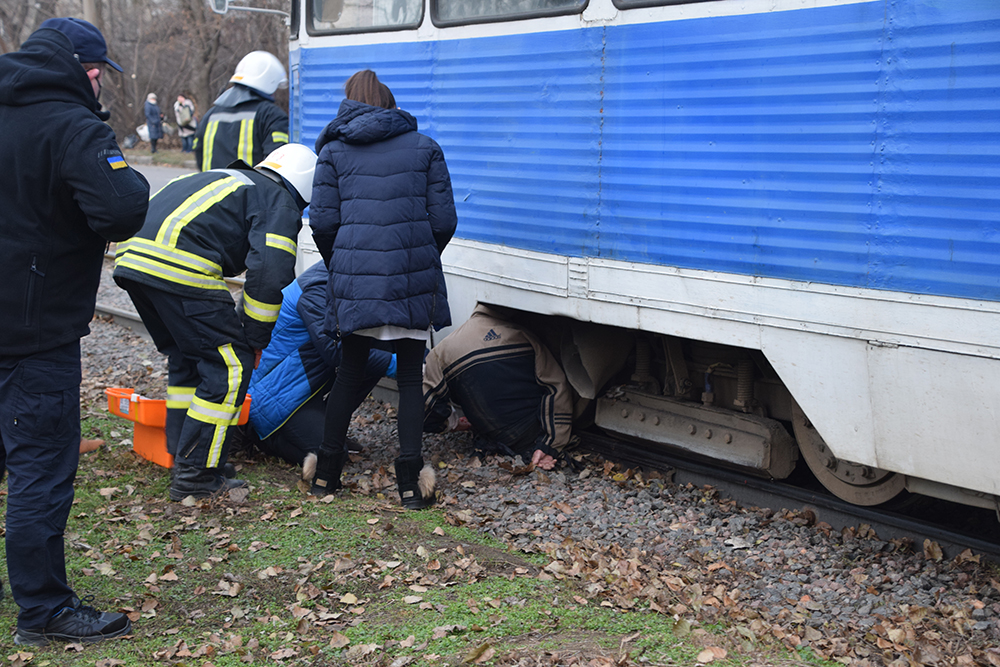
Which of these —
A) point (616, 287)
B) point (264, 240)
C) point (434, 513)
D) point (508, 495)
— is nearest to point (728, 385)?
point (616, 287)

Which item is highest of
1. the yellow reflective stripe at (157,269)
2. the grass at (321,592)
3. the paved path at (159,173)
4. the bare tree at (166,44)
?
the bare tree at (166,44)

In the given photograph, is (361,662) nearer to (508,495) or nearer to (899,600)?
(508,495)

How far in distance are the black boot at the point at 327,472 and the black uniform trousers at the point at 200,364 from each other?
0.48m

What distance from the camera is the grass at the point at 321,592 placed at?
10.7 ft

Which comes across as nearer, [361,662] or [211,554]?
[361,662]

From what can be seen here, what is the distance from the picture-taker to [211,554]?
4125 millimetres

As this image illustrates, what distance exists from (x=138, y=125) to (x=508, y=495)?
30179 millimetres

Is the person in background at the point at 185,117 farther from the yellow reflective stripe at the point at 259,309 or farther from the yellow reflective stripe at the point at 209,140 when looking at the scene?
the yellow reflective stripe at the point at 259,309

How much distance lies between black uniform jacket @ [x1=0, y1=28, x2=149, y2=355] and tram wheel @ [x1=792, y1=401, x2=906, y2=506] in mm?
3075

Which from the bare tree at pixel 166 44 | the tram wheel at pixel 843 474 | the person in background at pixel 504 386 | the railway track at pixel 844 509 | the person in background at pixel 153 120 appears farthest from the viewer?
the bare tree at pixel 166 44

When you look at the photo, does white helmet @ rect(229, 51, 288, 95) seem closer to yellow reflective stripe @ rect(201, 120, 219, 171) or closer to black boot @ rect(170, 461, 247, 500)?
yellow reflective stripe @ rect(201, 120, 219, 171)

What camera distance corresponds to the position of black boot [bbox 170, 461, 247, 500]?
4676 mm

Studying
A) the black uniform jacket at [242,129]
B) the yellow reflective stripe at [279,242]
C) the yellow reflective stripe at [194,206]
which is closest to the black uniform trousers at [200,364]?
the yellow reflective stripe at [194,206]

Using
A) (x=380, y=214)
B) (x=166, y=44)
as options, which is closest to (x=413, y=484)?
(x=380, y=214)
